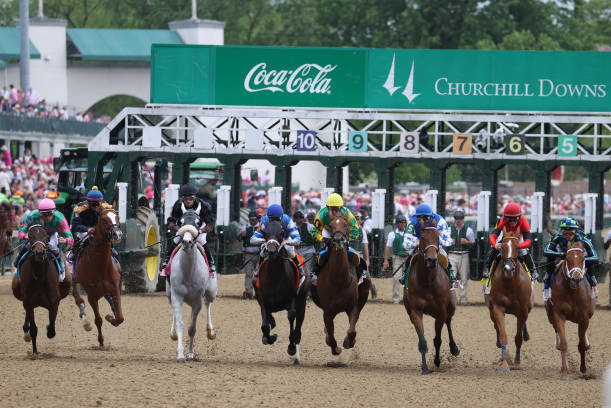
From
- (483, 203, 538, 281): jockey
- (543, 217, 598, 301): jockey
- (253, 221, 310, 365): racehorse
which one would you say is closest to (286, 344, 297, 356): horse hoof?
(253, 221, 310, 365): racehorse

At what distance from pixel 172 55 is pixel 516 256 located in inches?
467

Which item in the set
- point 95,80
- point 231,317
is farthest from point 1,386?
point 95,80

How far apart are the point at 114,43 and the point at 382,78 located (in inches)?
1117

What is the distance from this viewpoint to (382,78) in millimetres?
23281

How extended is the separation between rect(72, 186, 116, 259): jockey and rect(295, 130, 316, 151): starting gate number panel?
816 cm

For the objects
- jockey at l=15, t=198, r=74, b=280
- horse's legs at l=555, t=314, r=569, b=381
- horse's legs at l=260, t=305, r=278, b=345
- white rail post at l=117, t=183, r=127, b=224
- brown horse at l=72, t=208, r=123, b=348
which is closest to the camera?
horse's legs at l=555, t=314, r=569, b=381

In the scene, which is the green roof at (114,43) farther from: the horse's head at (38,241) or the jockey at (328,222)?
the jockey at (328,222)

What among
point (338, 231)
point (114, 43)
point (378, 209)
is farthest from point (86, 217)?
point (114, 43)

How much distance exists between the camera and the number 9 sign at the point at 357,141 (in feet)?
74.6

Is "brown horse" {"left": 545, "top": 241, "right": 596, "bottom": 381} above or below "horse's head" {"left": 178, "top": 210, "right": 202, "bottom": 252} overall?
below

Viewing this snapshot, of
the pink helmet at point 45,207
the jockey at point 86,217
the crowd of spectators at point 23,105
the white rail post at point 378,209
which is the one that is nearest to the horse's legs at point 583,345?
the jockey at point 86,217

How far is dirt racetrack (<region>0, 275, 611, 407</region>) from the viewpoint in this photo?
36.0 feet

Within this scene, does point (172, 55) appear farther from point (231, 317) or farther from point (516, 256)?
point (516, 256)

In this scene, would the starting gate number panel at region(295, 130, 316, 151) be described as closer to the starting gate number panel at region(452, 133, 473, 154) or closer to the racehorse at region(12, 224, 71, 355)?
the starting gate number panel at region(452, 133, 473, 154)
